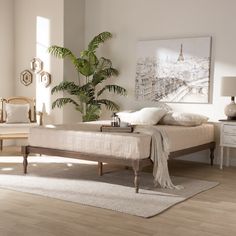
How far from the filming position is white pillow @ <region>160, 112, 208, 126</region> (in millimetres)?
5562

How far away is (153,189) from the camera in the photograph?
4363 millimetres

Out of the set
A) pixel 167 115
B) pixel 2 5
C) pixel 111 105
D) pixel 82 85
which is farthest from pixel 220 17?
pixel 2 5

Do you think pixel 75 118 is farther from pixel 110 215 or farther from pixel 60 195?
pixel 110 215

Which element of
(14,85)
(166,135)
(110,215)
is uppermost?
(14,85)

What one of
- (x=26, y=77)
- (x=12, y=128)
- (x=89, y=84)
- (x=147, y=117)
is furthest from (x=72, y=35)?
(x=147, y=117)

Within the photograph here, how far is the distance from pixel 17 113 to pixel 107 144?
9.53 ft

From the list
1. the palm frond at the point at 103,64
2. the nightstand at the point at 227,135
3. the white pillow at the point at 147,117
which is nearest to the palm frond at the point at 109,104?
the palm frond at the point at 103,64

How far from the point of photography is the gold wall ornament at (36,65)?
7316 millimetres

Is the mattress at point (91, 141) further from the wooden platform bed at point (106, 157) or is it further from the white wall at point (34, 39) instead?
the white wall at point (34, 39)

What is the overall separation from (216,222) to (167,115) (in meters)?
2.58

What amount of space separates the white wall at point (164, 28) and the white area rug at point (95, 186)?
1640 mm

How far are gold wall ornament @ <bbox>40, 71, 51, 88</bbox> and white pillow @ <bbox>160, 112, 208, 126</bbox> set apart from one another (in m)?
2.35

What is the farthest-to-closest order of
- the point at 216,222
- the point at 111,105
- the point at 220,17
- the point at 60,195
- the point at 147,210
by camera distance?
the point at 111,105 < the point at 220,17 < the point at 60,195 < the point at 147,210 < the point at 216,222

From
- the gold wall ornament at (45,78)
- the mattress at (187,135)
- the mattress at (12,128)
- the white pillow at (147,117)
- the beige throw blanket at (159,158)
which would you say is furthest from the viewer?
the gold wall ornament at (45,78)
